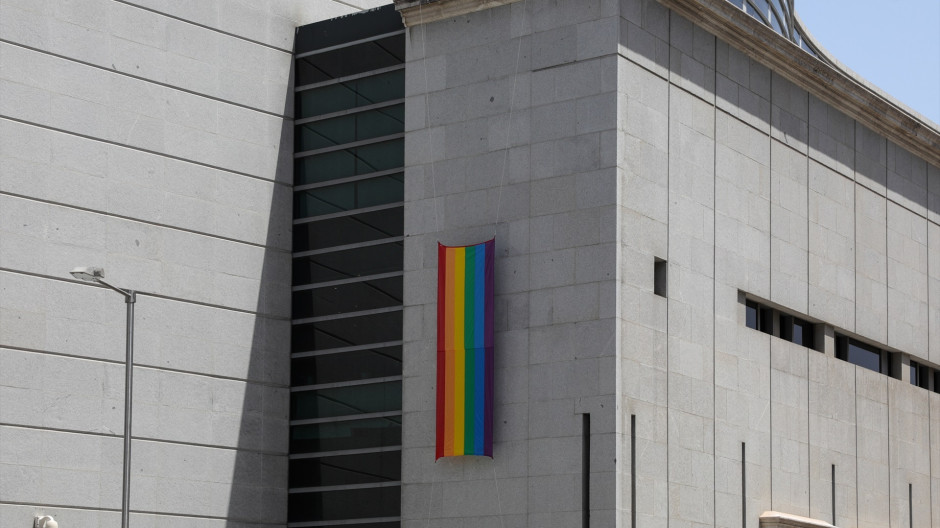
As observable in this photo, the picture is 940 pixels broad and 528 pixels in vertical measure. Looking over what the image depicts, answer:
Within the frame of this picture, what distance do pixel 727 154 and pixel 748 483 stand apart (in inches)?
330

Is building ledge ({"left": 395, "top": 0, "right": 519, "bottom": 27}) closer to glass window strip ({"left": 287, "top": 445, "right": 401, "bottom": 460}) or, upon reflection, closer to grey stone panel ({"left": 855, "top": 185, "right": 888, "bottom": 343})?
glass window strip ({"left": 287, "top": 445, "right": 401, "bottom": 460})

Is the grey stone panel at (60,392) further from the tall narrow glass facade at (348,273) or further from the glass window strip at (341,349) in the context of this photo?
the tall narrow glass facade at (348,273)

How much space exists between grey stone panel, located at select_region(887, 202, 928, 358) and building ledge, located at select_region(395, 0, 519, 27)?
51.3 ft

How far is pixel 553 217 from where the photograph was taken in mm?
37562

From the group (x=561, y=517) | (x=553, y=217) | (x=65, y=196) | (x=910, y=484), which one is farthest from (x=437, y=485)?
(x=910, y=484)

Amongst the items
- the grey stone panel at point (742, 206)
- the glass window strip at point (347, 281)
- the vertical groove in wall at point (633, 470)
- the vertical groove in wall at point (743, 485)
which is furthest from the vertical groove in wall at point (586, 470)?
the glass window strip at point (347, 281)

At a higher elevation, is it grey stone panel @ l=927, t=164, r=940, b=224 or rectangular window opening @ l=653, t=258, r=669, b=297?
grey stone panel @ l=927, t=164, r=940, b=224

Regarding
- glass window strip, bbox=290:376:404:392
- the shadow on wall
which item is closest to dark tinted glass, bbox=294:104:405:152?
the shadow on wall

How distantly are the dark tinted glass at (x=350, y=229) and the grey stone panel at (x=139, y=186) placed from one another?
21.2 inches

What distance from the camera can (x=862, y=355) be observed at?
46.2m

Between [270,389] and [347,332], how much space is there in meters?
2.53

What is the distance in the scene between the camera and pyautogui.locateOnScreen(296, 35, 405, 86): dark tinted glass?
4175 cm

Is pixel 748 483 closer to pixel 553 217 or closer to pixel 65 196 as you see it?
pixel 553 217

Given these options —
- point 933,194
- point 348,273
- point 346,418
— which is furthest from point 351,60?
point 933,194
